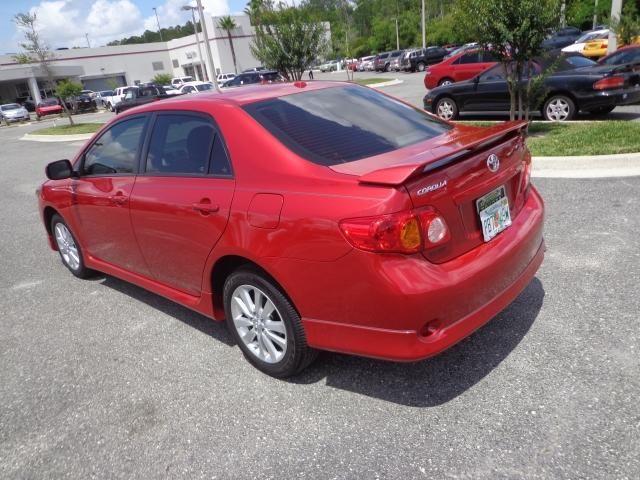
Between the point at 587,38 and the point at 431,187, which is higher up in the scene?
the point at 431,187

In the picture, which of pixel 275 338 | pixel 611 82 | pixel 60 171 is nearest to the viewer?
pixel 275 338

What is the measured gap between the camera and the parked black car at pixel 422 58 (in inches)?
1494

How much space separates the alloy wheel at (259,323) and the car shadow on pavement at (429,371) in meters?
0.24

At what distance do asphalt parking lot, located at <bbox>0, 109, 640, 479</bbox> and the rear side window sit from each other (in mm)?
1266

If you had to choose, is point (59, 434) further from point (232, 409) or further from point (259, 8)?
point (259, 8)

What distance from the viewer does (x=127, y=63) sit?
75062 millimetres

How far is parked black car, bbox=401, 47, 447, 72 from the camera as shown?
124 ft

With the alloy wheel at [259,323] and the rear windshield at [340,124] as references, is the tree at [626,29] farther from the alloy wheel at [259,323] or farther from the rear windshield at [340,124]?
the alloy wheel at [259,323]

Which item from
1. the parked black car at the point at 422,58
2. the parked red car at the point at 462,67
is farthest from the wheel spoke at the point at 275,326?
the parked black car at the point at 422,58

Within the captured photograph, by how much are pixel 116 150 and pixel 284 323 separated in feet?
→ 7.15

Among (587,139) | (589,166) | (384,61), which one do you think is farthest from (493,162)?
(384,61)

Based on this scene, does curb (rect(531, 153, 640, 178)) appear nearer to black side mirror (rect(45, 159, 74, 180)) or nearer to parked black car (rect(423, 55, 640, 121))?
parked black car (rect(423, 55, 640, 121))

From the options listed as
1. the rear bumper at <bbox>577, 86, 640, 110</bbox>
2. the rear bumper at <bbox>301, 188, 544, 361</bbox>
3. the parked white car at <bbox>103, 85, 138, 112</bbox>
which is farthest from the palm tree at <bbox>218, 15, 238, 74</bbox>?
the rear bumper at <bbox>301, 188, 544, 361</bbox>

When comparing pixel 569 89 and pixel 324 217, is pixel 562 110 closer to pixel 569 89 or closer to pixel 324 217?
pixel 569 89
